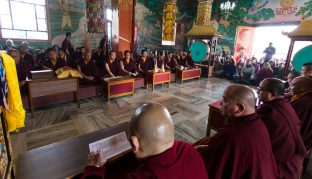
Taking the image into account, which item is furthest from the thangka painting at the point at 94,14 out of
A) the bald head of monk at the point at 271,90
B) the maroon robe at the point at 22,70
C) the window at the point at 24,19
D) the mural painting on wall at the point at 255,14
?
the mural painting on wall at the point at 255,14

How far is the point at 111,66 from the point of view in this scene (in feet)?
16.8

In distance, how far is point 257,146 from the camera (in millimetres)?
1038

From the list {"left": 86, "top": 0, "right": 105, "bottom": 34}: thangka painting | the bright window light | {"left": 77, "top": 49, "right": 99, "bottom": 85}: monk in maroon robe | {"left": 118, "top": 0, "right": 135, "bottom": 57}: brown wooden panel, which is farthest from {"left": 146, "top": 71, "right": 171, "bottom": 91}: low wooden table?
the bright window light

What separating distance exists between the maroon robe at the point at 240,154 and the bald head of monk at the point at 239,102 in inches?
4.6

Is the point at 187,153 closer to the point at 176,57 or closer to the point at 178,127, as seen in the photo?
the point at 178,127

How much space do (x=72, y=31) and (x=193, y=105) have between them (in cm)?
628

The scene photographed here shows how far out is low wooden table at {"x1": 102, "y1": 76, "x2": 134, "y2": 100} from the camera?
13.9 feet

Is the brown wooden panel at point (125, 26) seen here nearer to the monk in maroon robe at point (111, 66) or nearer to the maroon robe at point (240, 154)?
the monk in maroon robe at point (111, 66)

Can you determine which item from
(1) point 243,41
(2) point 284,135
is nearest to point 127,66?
(2) point 284,135

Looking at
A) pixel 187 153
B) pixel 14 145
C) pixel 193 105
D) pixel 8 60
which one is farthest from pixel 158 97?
pixel 187 153

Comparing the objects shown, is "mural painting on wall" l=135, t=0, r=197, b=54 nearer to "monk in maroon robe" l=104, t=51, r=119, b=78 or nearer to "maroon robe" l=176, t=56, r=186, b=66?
"maroon robe" l=176, t=56, r=186, b=66

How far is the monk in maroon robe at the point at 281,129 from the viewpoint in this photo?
1.40m

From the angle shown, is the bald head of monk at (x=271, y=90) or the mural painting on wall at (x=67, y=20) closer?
the bald head of monk at (x=271, y=90)

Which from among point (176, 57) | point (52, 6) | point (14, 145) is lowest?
point (14, 145)
